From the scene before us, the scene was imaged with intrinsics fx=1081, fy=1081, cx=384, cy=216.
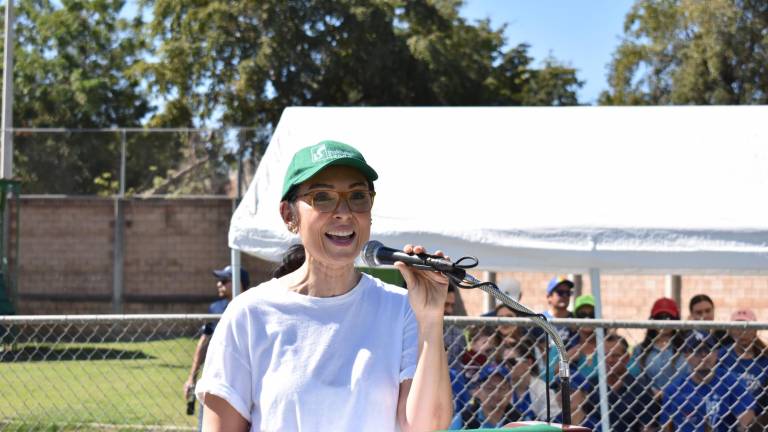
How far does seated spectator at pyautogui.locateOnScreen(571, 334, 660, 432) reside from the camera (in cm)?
643

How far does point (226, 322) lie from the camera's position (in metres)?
2.70

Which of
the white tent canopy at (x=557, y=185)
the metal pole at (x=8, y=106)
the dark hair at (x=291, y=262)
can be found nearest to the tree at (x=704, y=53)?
the metal pole at (x=8, y=106)

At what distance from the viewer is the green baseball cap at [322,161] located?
8.77ft

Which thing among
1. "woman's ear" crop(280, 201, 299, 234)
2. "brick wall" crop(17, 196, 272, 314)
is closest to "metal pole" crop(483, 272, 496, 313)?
"brick wall" crop(17, 196, 272, 314)

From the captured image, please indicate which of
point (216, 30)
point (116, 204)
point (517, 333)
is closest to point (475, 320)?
point (517, 333)

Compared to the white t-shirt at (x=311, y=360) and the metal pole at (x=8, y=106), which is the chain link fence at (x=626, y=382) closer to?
the white t-shirt at (x=311, y=360)

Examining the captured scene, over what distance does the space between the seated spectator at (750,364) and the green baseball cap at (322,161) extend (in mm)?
4248

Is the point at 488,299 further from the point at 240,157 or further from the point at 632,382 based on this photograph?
the point at 632,382

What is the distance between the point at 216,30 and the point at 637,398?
68.6ft

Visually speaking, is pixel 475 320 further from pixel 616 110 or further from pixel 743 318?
pixel 743 318

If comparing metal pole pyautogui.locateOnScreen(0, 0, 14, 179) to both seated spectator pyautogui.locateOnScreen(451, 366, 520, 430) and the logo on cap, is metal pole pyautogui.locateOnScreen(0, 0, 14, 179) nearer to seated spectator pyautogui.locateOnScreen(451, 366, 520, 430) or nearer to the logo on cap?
seated spectator pyautogui.locateOnScreen(451, 366, 520, 430)

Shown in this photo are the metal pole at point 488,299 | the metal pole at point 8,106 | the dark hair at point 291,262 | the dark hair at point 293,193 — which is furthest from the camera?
the metal pole at point 8,106

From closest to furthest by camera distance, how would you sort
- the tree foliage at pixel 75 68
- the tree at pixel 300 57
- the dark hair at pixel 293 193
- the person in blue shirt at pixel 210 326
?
1. the dark hair at pixel 293 193
2. the person in blue shirt at pixel 210 326
3. the tree at pixel 300 57
4. the tree foliage at pixel 75 68

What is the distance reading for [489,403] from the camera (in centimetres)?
663
